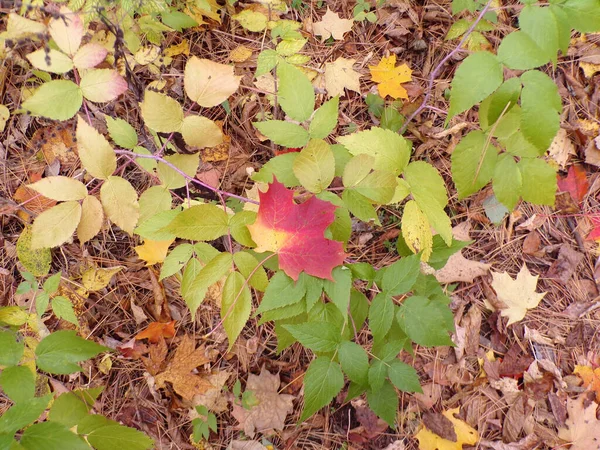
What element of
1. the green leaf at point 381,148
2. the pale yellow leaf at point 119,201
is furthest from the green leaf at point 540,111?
the pale yellow leaf at point 119,201

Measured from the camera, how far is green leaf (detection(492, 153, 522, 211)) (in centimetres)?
134

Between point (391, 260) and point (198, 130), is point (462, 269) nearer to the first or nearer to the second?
point (391, 260)

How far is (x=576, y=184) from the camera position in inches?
86.1

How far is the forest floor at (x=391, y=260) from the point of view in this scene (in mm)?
1926

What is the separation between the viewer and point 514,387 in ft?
6.51

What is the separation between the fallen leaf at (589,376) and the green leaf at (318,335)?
1502mm

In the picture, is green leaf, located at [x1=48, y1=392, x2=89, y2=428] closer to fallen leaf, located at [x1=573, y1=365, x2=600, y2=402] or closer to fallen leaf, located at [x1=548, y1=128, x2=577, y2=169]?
fallen leaf, located at [x1=573, y1=365, x2=600, y2=402]

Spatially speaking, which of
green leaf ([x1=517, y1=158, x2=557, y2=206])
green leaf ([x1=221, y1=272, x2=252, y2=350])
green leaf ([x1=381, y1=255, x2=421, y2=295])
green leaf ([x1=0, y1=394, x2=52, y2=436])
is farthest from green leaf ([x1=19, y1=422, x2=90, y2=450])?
green leaf ([x1=517, y1=158, x2=557, y2=206])

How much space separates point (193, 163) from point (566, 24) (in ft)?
3.78

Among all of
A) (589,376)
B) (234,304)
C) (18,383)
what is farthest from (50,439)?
(589,376)

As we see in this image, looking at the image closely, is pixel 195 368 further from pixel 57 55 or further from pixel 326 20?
pixel 326 20

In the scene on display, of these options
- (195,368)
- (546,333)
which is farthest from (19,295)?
(546,333)

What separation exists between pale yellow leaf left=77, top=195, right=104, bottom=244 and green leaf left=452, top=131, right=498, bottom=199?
1.08m

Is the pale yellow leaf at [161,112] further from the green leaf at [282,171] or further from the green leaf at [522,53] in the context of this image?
the green leaf at [522,53]
